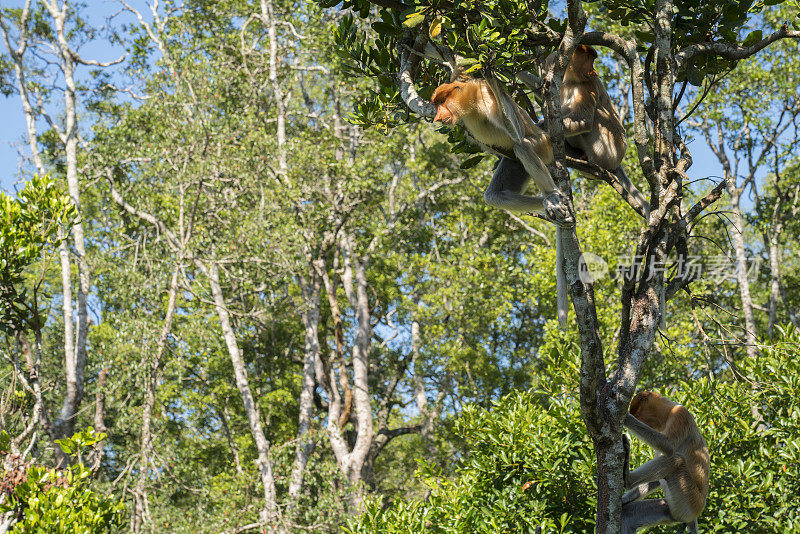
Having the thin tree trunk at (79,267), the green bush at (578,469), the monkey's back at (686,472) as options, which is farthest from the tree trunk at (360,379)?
the monkey's back at (686,472)

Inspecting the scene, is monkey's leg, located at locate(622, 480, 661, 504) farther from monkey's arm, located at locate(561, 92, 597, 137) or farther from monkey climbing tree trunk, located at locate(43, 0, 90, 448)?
monkey climbing tree trunk, located at locate(43, 0, 90, 448)

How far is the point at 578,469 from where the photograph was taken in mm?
4434

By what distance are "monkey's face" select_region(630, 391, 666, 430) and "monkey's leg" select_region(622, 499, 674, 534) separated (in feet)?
1.17

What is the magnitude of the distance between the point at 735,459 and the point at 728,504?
29 cm

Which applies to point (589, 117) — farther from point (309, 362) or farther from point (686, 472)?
point (309, 362)

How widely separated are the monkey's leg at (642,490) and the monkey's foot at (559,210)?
5.11 ft

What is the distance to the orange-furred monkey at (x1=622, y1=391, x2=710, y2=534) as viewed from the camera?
3357 mm

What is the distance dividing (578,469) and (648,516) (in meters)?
1.06

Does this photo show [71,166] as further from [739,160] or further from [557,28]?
[739,160]

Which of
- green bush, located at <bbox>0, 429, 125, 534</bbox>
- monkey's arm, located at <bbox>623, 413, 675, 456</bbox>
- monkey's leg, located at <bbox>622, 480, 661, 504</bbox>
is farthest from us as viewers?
green bush, located at <bbox>0, 429, 125, 534</bbox>

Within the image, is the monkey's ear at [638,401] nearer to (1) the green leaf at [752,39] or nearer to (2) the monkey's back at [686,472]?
(2) the monkey's back at [686,472]

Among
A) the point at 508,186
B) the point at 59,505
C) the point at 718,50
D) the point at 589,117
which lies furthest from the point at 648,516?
the point at 59,505

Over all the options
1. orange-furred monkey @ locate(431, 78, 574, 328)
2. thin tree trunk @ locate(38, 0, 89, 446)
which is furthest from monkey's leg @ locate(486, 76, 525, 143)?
thin tree trunk @ locate(38, 0, 89, 446)

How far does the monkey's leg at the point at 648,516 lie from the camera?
11.0 feet
